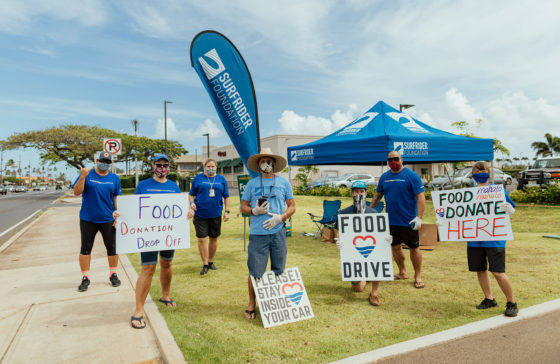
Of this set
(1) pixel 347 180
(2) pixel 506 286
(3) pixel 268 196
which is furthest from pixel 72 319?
(1) pixel 347 180

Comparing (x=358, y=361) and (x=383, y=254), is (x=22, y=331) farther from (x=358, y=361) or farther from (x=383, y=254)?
(x=383, y=254)

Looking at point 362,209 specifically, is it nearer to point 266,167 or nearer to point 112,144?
point 266,167

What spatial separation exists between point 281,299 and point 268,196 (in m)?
1.19

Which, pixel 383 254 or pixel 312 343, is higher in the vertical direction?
pixel 383 254

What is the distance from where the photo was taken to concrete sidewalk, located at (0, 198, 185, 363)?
3.30 metres

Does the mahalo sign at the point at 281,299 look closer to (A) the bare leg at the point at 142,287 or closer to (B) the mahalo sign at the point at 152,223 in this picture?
(B) the mahalo sign at the point at 152,223

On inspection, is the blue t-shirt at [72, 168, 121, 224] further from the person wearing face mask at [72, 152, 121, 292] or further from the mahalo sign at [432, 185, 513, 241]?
the mahalo sign at [432, 185, 513, 241]

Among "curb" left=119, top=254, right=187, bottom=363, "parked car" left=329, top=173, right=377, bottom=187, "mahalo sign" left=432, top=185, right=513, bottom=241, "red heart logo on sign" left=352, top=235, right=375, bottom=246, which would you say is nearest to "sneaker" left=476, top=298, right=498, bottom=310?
"mahalo sign" left=432, top=185, right=513, bottom=241

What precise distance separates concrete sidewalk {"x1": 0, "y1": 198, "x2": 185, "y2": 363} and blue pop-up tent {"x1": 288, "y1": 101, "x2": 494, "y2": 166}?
4.89 meters

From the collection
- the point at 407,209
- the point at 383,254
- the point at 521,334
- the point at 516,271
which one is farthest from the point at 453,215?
the point at 516,271

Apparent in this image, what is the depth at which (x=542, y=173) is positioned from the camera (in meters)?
16.6

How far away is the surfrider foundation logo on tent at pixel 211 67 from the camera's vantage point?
681 centimetres

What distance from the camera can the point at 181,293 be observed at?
16.3 ft

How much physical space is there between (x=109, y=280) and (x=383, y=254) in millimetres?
4290
